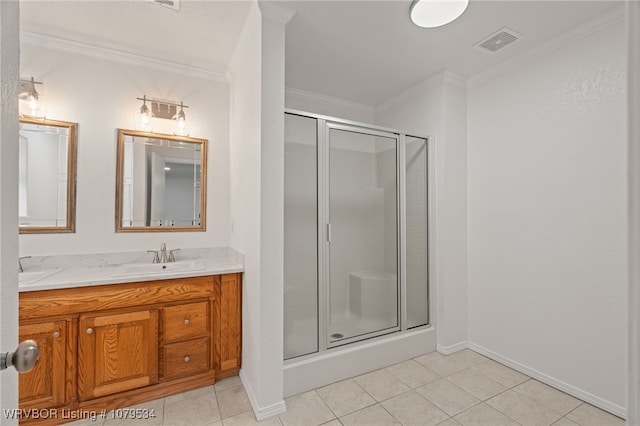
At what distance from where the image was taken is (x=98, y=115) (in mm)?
2379

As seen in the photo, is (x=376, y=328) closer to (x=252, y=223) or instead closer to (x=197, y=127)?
(x=252, y=223)

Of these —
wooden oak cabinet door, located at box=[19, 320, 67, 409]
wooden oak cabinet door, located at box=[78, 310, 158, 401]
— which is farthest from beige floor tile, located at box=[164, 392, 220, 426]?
wooden oak cabinet door, located at box=[19, 320, 67, 409]

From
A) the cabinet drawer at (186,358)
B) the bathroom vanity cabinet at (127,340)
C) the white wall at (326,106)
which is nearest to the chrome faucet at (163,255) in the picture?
the bathroom vanity cabinet at (127,340)

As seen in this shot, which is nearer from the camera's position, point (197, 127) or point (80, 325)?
point (80, 325)

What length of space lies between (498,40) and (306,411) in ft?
10.2

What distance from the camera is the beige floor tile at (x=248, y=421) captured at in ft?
5.78

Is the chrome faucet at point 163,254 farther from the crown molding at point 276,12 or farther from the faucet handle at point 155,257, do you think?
the crown molding at point 276,12

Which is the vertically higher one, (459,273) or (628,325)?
(628,325)

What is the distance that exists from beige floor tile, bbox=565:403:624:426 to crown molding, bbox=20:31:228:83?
382 cm

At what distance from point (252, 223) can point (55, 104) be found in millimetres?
1880

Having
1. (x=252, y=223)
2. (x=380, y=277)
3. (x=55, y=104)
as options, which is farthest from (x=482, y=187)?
(x=55, y=104)

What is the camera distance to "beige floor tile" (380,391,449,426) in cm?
181

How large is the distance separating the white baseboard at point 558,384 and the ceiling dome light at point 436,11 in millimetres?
2747

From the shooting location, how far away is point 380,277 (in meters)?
2.69
